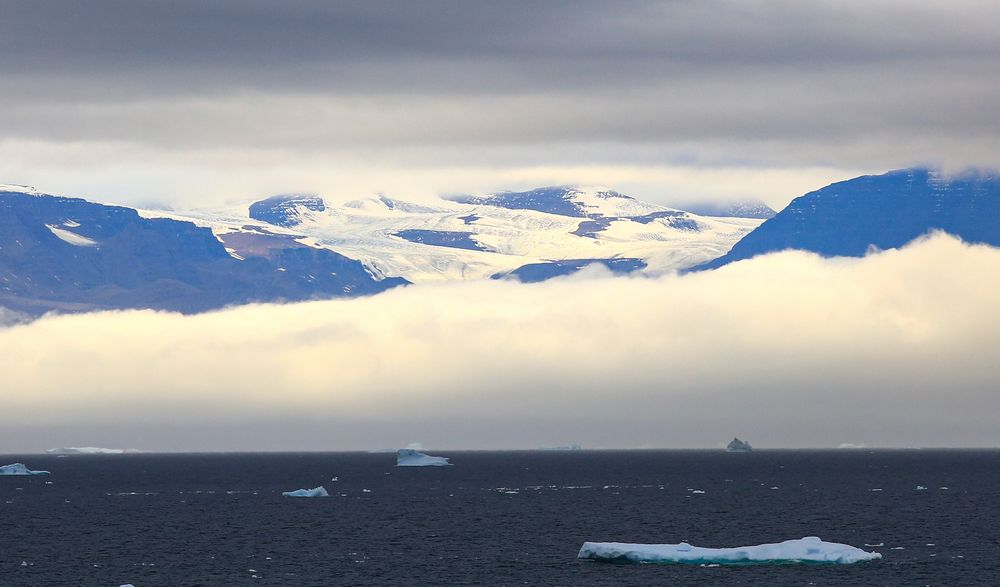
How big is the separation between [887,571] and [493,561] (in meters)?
44.2

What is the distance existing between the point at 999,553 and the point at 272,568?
274 feet

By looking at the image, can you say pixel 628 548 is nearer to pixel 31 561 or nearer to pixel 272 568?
pixel 272 568

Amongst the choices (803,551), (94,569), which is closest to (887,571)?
(803,551)

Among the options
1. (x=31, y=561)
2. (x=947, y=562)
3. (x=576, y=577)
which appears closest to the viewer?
(x=576, y=577)

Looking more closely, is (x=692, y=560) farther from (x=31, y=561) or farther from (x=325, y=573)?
(x=31, y=561)

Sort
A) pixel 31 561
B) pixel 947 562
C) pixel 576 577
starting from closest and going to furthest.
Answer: pixel 576 577 → pixel 947 562 → pixel 31 561

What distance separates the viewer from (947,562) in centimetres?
18525

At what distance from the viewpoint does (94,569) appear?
18650 cm

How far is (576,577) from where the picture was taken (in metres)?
174

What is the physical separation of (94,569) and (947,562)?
93.7 meters

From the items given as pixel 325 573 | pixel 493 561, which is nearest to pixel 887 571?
pixel 493 561

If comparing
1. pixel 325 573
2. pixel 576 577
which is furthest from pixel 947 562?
pixel 325 573

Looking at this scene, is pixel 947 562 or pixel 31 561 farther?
pixel 31 561

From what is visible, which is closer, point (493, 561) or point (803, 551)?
point (803, 551)
